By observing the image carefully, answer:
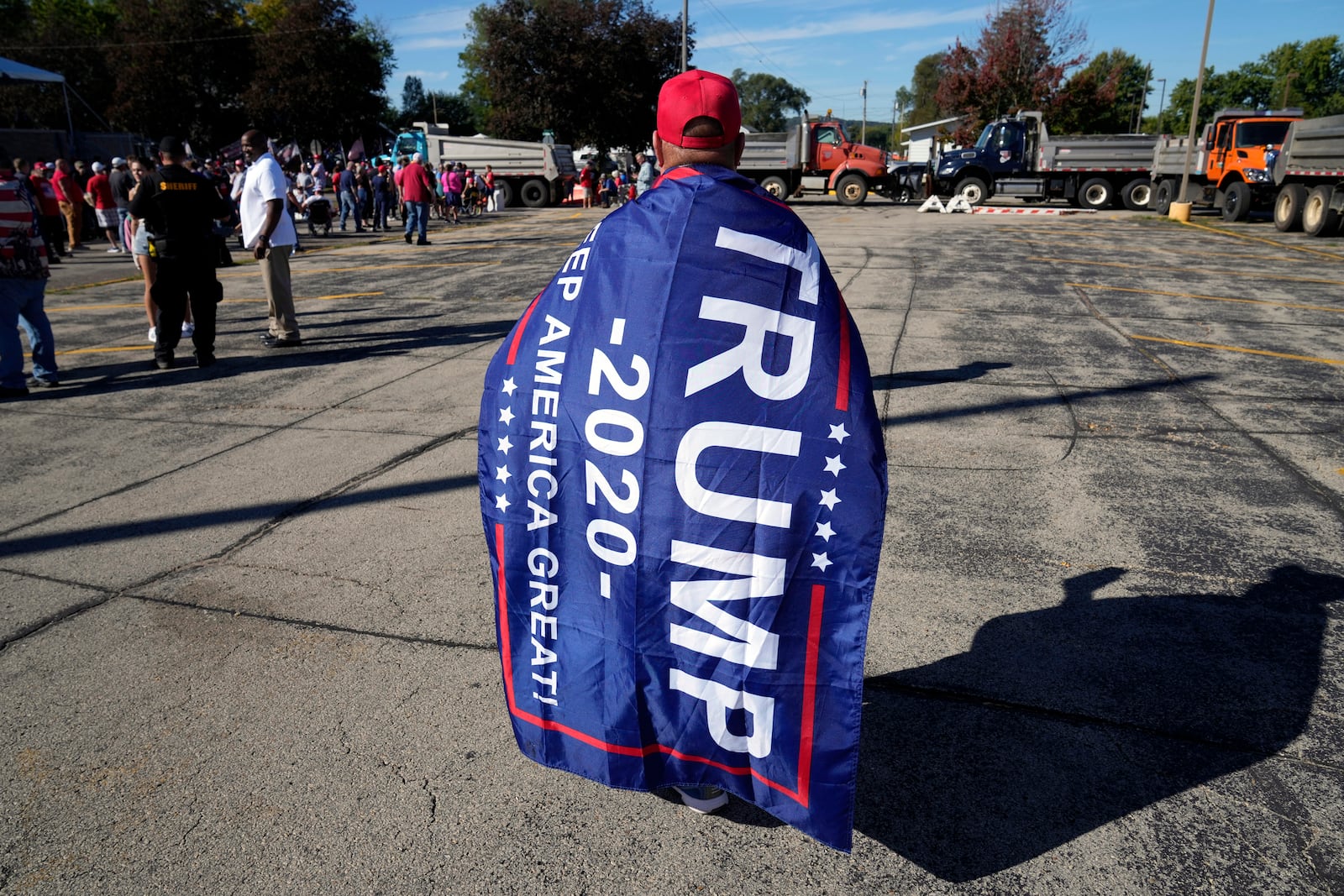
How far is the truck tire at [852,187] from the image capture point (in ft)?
102

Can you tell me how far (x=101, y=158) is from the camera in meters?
30.0

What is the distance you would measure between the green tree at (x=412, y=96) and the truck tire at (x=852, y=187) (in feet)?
353

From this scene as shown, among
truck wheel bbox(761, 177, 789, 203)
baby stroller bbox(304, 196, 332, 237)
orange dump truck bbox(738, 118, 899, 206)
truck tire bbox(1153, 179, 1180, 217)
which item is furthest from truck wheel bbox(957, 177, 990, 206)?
baby stroller bbox(304, 196, 332, 237)

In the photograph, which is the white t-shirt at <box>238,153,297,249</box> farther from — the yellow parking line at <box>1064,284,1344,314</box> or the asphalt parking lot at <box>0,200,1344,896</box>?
the yellow parking line at <box>1064,284,1344,314</box>

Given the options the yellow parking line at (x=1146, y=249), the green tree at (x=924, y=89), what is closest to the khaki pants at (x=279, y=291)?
the yellow parking line at (x=1146, y=249)

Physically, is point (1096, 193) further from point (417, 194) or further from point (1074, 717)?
point (1074, 717)

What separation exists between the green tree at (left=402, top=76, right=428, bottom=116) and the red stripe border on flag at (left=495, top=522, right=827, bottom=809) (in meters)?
134

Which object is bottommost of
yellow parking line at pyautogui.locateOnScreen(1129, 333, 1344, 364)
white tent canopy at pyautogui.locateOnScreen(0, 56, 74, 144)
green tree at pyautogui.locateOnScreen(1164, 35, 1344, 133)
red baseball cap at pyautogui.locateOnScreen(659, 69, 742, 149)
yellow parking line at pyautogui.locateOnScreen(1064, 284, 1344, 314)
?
yellow parking line at pyautogui.locateOnScreen(1129, 333, 1344, 364)

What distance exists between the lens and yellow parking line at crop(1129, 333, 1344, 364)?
782cm

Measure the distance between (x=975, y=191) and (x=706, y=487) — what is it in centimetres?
3047

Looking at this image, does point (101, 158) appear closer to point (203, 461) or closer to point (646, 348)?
point (203, 461)

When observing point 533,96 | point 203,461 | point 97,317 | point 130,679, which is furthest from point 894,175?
point 130,679

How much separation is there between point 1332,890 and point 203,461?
233 inches

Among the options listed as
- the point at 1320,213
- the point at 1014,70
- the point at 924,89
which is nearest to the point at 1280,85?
the point at 924,89
